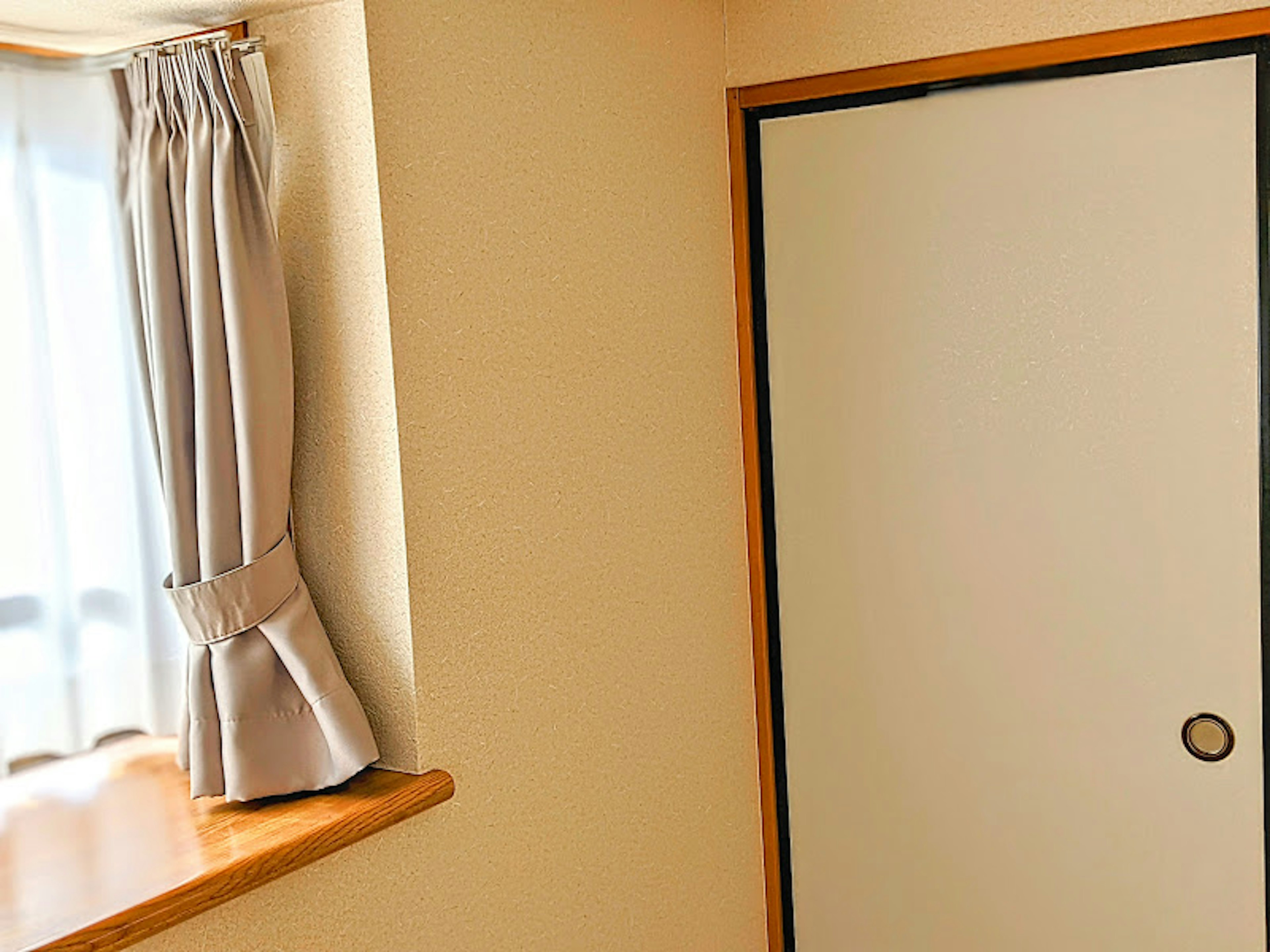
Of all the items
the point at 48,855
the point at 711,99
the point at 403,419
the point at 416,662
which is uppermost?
the point at 711,99

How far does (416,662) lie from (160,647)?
33cm

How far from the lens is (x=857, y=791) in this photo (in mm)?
2453

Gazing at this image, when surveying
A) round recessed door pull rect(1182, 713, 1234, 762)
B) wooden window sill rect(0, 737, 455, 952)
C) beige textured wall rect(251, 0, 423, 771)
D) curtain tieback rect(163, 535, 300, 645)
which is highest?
beige textured wall rect(251, 0, 423, 771)

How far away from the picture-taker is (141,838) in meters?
1.50

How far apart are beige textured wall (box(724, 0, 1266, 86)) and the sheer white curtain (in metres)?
1.21

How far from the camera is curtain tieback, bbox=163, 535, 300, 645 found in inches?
63.1

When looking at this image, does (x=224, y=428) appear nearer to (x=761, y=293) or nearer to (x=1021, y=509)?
(x=761, y=293)

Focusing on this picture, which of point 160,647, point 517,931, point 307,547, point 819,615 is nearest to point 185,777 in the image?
point 160,647

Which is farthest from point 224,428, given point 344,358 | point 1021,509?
point 1021,509

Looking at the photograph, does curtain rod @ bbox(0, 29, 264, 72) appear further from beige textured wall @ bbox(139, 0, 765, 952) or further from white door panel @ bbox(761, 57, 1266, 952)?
white door panel @ bbox(761, 57, 1266, 952)

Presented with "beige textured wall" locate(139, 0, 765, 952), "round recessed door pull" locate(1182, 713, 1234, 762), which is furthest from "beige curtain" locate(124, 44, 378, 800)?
"round recessed door pull" locate(1182, 713, 1234, 762)

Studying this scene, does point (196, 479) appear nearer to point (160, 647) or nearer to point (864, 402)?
point (160, 647)

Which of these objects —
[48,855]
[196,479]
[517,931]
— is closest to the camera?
[48,855]

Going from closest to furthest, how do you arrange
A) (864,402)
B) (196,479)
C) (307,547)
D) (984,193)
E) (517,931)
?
(196,479) < (307,547) < (517,931) < (984,193) < (864,402)
